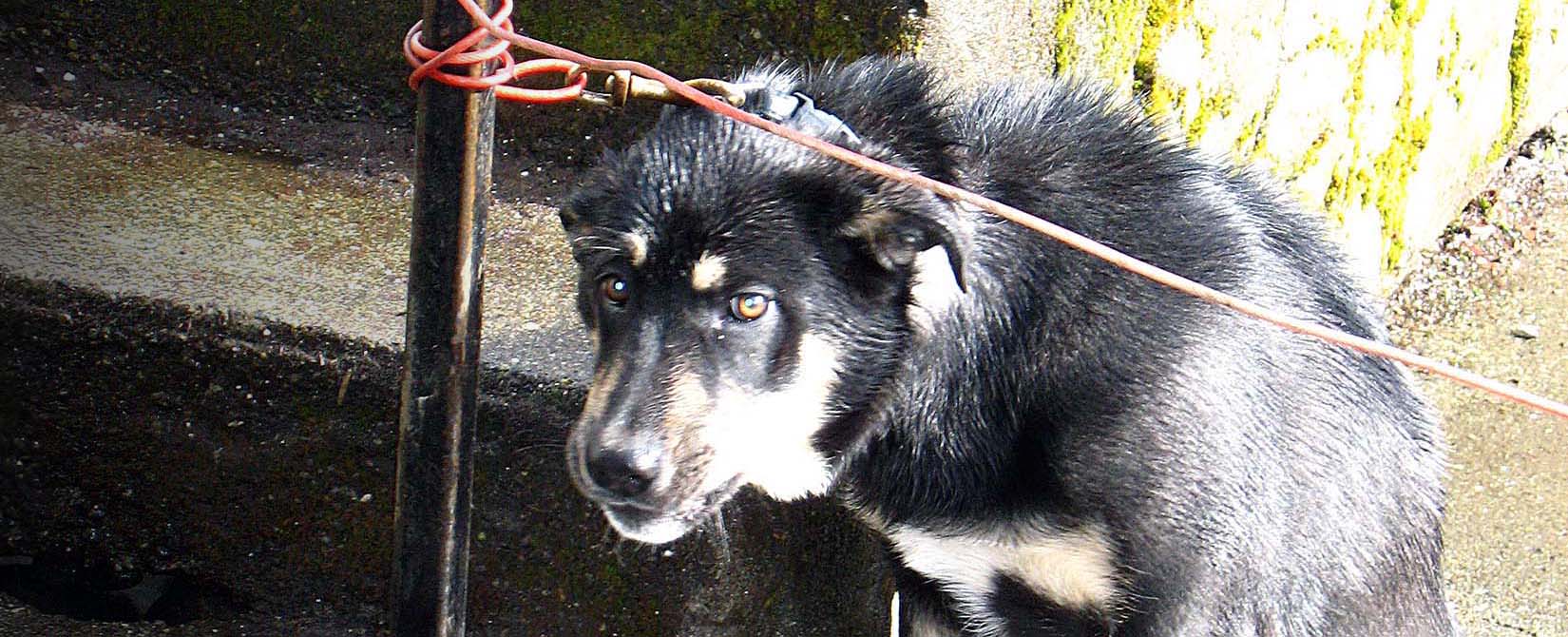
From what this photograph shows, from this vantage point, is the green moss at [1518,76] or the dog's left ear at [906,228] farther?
the green moss at [1518,76]

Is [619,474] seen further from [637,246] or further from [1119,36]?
[1119,36]

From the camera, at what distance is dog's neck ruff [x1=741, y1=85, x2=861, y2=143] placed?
216cm

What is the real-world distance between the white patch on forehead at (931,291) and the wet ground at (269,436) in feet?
2.35

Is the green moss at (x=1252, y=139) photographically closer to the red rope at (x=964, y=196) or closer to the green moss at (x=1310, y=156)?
the green moss at (x=1310, y=156)

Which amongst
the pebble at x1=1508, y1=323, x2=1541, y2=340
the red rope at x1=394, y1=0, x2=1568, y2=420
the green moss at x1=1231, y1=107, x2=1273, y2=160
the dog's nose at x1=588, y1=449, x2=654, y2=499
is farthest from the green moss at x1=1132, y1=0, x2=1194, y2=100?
the pebble at x1=1508, y1=323, x2=1541, y2=340

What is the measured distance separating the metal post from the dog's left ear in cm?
55

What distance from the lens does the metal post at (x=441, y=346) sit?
6.35 feet

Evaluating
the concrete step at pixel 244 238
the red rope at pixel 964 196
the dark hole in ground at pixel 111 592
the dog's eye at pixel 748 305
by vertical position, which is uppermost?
the red rope at pixel 964 196

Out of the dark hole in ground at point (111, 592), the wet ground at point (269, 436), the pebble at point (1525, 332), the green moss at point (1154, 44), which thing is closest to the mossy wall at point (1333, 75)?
the green moss at point (1154, 44)

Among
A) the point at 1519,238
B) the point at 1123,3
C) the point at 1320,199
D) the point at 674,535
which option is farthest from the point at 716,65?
the point at 1519,238

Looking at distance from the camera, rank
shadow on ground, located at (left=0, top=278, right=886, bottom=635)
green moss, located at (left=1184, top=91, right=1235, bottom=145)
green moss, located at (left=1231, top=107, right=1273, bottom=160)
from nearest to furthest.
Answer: shadow on ground, located at (left=0, top=278, right=886, bottom=635), green moss, located at (left=1184, top=91, right=1235, bottom=145), green moss, located at (left=1231, top=107, right=1273, bottom=160)

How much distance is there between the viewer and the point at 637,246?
2129 mm

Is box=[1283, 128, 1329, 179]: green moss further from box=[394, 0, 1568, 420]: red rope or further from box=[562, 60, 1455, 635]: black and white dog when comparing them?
box=[394, 0, 1568, 420]: red rope

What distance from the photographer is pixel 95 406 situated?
119 inches
